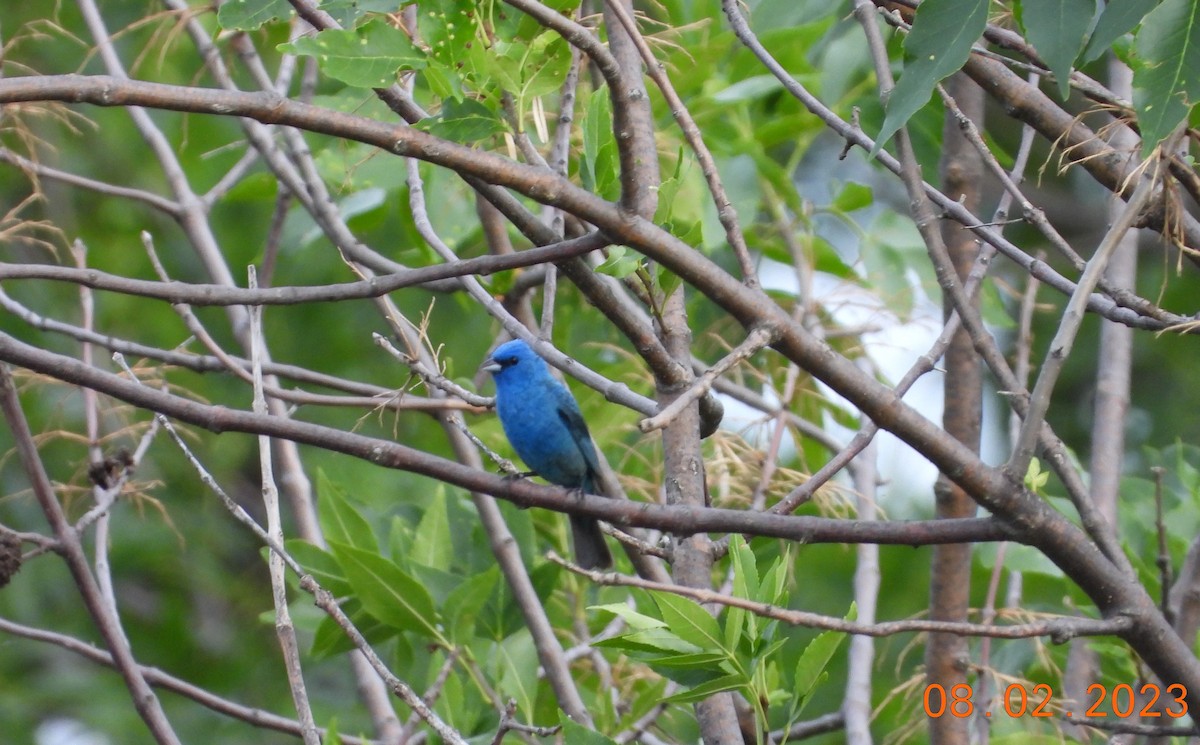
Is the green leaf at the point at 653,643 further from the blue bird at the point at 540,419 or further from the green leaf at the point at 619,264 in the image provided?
the blue bird at the point at 540,419

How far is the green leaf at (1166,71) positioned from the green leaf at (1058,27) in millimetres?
86

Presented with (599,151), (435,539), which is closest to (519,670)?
(435,539)

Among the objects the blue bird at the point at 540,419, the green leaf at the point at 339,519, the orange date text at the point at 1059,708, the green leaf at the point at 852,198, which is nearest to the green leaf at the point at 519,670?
the green leaf at the point at 339,519

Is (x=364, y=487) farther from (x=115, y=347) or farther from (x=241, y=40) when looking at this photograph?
(x=115, y=347)

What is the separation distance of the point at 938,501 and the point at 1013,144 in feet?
20.3

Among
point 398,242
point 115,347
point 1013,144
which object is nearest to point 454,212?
point 115,347

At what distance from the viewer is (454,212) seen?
13.4 ft

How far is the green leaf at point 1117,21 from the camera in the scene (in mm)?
1760

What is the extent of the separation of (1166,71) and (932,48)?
12.8 inches

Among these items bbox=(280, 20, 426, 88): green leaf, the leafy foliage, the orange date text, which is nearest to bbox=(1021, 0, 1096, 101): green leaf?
the leafy foliage

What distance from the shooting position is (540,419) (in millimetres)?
4336

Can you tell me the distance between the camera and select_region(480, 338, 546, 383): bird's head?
4.43 meters

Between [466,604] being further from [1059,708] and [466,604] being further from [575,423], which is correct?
[1059,708]

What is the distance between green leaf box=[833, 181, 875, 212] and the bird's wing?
3.85ft
